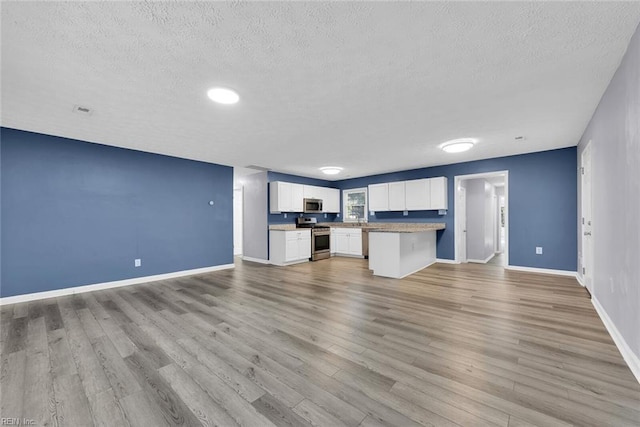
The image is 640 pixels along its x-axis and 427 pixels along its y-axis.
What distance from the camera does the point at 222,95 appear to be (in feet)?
8.39

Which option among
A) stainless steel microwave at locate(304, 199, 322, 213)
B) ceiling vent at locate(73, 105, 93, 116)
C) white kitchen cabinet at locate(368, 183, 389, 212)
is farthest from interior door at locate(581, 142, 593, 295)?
ceiling vent at locate(73, 105, 93, 116)

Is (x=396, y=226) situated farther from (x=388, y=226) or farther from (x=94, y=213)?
(x=94, y=213)

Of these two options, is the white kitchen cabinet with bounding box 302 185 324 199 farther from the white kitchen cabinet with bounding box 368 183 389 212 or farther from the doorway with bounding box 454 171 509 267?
the doorway with bounding box 454 171 509 267

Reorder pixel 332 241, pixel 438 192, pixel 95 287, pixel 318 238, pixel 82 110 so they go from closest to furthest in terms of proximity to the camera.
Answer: pixel 82 110
pixel 95 287
pixel 438 192
pixel 318 238
pixel 332 241

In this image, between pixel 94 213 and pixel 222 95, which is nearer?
pixel 222 95

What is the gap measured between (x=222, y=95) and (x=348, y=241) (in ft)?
18.1

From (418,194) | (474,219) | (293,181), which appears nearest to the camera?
(418,194)

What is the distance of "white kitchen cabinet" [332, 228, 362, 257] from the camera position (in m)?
7.17

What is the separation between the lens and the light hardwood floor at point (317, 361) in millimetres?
1469

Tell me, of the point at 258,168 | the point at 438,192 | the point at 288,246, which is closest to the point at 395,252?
the point at 438,192

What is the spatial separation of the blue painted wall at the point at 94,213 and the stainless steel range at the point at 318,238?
7.89 ft

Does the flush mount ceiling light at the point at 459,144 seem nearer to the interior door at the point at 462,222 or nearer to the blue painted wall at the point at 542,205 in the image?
the blue painted wall at the point at 542,205

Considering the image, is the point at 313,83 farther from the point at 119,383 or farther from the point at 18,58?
the point at 119,383

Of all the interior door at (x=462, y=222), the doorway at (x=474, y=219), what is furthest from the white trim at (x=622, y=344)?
the doorway at (x=474, y=219)
